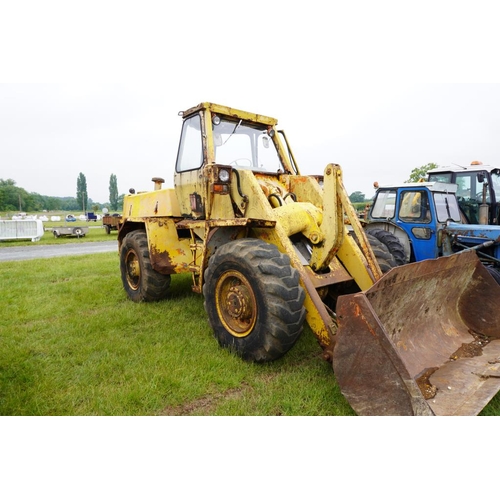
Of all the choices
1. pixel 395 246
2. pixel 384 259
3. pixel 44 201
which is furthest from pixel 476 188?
pixel 44 201

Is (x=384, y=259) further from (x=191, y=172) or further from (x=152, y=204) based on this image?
(x=152, y=204)

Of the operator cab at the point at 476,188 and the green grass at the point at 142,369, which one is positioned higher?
the operator cab at the point at 476,188

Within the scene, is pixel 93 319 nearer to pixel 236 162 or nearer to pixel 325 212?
pixel 236 162

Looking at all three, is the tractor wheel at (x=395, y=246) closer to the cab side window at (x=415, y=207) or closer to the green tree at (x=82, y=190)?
the cab side window at (x=415, y=207)

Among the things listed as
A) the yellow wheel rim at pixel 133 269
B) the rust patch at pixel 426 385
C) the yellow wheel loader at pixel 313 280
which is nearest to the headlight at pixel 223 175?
the yellow wheel loader at pixel 313 280

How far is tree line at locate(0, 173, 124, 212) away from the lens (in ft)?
77.7

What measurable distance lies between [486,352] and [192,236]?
3.53 meters

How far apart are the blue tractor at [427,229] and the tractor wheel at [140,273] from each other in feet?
13.7

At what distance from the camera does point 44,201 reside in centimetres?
4553

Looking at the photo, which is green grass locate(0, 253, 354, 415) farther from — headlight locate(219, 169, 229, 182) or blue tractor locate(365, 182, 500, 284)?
blue tractor locate(365, 182, 500, 284)

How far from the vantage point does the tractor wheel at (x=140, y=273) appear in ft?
18.1

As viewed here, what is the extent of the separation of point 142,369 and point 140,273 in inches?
96.7

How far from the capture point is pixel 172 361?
143 inches

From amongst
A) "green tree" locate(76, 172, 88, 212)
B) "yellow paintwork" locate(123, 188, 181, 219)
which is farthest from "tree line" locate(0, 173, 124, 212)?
"yellow paintwork" locate(123, 188, 181, 219)
